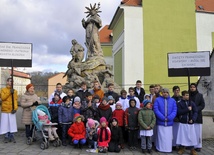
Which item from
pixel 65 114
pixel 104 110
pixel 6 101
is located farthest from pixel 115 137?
pixel 6 101

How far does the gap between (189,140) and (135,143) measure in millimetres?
1407

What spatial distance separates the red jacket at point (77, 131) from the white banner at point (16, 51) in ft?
9.01

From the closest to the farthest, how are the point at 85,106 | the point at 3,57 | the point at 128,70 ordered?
the point at 85,106
the point at 3,57
the point at 128,70

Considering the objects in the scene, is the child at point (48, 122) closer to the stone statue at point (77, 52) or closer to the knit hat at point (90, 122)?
the knit hat at point (90, 122)

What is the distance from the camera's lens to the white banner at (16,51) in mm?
8094

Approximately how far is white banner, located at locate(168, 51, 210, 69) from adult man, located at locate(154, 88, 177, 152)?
3.39 feet

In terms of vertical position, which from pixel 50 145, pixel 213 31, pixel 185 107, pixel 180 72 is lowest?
pixel 50 145

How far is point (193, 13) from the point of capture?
107ft

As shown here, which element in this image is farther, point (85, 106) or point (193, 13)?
point (193, 13)

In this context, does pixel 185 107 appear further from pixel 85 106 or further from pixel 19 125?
pixel 19 125

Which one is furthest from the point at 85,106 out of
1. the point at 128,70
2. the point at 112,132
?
the point at 128,70

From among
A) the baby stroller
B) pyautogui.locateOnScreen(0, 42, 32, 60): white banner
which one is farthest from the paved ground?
pyautogui.locateOnScreen(0, 42, 32, 60): white banner

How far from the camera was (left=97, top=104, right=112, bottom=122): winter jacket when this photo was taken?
729 centimetres

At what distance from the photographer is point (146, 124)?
6.90 meters
